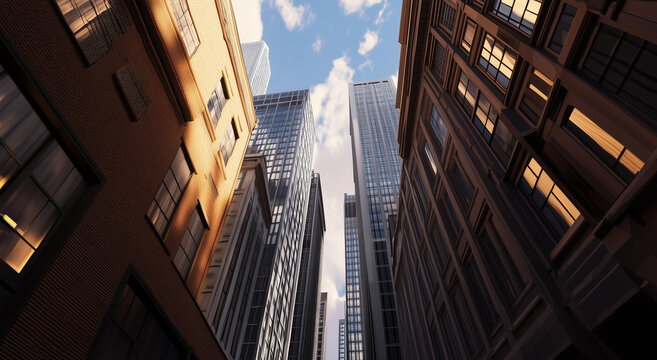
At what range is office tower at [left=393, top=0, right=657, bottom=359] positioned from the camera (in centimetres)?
832

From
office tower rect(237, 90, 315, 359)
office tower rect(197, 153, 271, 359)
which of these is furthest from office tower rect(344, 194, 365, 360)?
office tower rect(197, 153, 271, 359)

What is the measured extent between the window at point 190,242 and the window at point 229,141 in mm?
5199

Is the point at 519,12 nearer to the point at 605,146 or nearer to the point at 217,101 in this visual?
the point at 605,146

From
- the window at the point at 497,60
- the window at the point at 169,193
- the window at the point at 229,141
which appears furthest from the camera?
the window at the point at 229,141

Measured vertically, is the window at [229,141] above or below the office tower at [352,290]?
below

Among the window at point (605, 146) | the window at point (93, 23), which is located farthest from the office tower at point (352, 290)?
the window at point (93, 23)

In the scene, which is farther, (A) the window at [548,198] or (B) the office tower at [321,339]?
(B) the office tower at [321,339]

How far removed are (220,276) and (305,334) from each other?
89.1 metres

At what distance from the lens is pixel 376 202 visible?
318 feet

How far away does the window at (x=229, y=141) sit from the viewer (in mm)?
21875

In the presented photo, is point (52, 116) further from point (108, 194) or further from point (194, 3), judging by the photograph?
point (194, 3)

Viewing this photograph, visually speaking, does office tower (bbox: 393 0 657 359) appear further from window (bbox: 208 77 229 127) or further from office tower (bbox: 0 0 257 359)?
window (bbox: 208 77 229 127)

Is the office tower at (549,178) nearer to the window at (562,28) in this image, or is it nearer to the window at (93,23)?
the window at (562,28)

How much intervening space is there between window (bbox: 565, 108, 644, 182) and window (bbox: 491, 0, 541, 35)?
5049 mm
